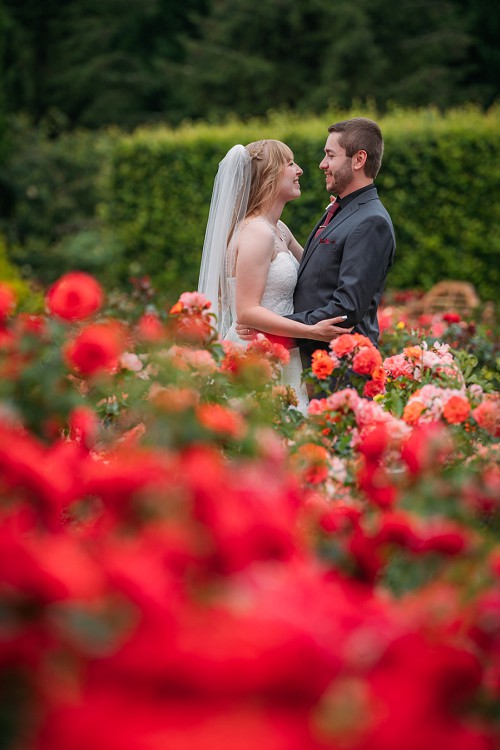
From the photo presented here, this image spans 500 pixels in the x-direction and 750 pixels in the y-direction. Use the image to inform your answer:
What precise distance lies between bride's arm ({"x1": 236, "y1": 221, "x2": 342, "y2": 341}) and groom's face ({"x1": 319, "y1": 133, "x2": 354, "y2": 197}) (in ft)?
1.08

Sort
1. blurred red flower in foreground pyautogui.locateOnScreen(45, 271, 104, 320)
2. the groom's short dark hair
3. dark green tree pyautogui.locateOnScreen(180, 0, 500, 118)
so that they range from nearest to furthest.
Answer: blurred red flower in foreground pyautogui.locateOnScreen(45, 271, 104, 320)
the groom's short dark hair
dark green tree pyautogui.locateOnScreen(180, 0, 500, 118)

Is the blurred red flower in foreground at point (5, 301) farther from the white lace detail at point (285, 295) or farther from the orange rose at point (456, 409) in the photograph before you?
the white lace detail at point (285, 295)

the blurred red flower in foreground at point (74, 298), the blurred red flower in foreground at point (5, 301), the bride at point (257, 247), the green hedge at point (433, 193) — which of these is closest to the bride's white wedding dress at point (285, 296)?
the bride at point (257, 247)

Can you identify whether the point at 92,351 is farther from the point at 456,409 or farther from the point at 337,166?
the point at 337,166

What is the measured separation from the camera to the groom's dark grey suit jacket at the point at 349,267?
378cm

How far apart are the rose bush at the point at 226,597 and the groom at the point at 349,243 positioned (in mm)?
1720

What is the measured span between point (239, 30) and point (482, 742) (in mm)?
20278

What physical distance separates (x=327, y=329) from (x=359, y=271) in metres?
0.25

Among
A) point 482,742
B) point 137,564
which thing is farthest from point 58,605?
point 482,742

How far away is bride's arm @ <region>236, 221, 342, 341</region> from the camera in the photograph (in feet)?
12.8

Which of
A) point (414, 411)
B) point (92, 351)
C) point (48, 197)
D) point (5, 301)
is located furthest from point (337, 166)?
point (48, 197)

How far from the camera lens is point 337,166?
3906 millimetres

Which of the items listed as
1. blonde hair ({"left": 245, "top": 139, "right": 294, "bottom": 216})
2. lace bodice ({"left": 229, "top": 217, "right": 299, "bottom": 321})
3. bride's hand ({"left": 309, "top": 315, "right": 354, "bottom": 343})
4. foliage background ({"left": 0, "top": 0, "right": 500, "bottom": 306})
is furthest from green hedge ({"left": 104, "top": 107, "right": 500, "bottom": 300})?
bride's hand ({"left": 309, "top": 315, "right": 354, "bottom": 343})

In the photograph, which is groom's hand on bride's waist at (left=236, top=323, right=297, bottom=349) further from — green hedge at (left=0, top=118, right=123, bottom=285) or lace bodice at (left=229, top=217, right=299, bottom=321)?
green hedge at (left=0, top=118, right=123, bottom=285)
